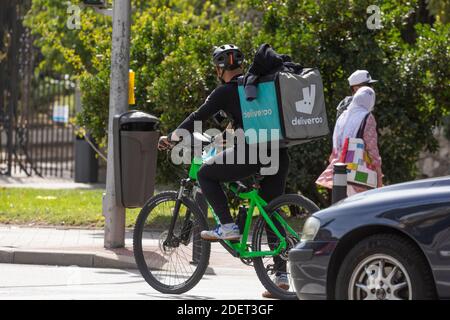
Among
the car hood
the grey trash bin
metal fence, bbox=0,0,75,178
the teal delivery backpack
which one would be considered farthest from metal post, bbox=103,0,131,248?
metal fence, bbox=0,0,75,178

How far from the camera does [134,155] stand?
10117 millimetres

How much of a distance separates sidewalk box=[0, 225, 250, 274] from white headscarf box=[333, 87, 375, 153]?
4.76 feet

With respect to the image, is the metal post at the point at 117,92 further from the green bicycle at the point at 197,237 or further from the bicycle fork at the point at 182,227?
the bicycle fork at the point at 182,227

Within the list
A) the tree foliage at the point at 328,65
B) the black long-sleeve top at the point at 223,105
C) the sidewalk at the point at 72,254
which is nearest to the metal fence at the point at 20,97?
the tree foliage at the point at 328,65

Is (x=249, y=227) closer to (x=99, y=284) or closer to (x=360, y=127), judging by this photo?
(x=99, y=284)

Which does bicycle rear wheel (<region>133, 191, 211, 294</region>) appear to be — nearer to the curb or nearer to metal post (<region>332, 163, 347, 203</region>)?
metal post (<region>332, 163, 347, 203</region>)

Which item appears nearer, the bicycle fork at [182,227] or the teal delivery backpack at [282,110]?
the teal delivery backpack at [282,110]

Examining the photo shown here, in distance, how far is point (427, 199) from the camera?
641cm

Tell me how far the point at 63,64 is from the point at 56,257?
1113 centimetres

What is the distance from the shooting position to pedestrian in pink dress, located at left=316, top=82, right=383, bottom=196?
10.1m

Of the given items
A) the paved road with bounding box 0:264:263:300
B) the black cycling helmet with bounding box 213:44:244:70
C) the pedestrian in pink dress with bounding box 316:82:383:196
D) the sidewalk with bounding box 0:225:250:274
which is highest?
the black cycling helmet with bounding box 213:44:244:70

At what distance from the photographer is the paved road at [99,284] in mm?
8305

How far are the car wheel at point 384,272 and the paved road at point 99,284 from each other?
1837 mm

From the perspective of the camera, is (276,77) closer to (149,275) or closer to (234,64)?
(234,64)
